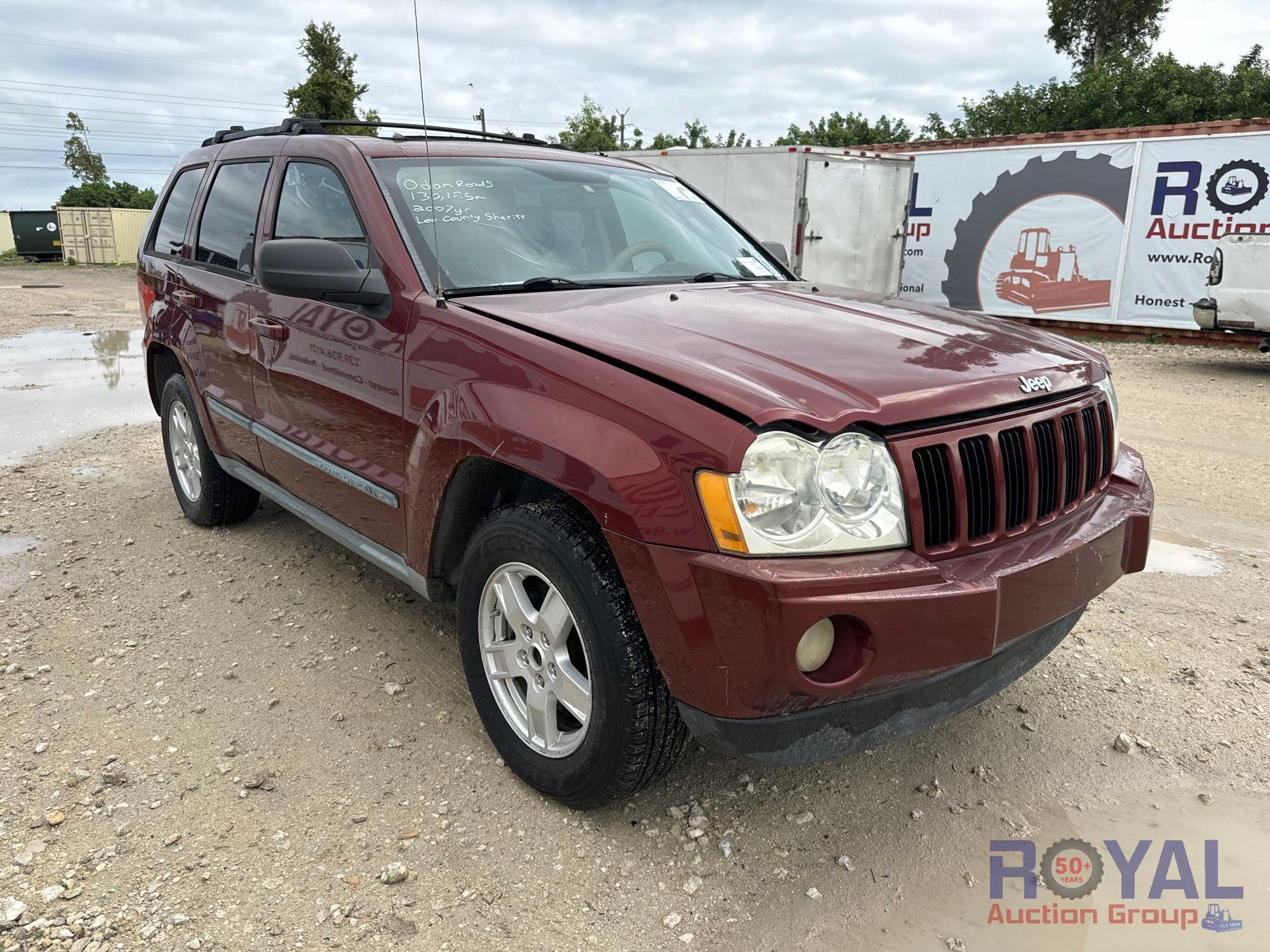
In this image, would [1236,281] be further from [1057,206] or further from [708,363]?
[708,363]

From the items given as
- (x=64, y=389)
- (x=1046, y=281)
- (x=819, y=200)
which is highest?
(x=819, y=200)

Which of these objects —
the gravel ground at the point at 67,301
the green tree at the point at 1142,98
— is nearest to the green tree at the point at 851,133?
the green tree at the point at 1142,98

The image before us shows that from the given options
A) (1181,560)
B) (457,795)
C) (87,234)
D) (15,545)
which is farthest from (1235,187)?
(87,234)

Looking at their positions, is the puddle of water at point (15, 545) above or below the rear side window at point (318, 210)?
below

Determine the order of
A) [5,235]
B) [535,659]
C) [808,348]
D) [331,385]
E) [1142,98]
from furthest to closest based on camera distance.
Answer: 1. [5,235]
2. [1142,98]
3. [331,385]
4. [535,659]
5. [808,348]

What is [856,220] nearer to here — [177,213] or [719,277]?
[177,213]

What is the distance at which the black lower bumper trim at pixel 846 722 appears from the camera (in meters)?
2.02

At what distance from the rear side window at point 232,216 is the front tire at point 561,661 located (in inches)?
79.0

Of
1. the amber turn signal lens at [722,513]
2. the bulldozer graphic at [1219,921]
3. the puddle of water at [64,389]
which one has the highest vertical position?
the amber turn signal lens at [722,513]

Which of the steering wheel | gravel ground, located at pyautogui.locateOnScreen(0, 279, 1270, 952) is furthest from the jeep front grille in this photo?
the steering wheel

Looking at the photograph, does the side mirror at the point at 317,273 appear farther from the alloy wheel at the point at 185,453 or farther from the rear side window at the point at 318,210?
the alloy wheel at the point at 185,453

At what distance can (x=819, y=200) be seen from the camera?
11617 mm

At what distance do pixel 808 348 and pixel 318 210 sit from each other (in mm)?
1961

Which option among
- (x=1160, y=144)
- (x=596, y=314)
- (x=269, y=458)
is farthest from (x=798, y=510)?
(x=1160, y=144)
